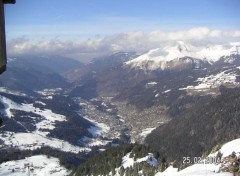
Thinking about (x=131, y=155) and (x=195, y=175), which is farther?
(x=131, y=155)

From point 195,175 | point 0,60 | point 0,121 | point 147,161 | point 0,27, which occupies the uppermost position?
point 0,27

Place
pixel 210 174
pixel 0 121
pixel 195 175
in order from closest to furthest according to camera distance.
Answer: pixel 0 121
pixel 210 174
pixel 195 175

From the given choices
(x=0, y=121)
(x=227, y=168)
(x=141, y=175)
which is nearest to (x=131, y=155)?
(x=141, y=175)

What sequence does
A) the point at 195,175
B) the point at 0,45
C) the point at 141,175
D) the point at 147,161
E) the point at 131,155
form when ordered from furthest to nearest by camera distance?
the point at 131,155, the point at 147,161, the point at 141,175, the point at 195,175, the point at 0,45

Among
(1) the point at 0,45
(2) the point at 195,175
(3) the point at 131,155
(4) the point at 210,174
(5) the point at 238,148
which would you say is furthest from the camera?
(3) the point at 131,155

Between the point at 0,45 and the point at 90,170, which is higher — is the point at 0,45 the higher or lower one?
the higher one

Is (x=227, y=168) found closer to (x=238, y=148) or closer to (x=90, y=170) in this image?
(x=238, y=148)

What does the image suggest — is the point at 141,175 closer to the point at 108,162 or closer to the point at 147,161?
the point at 147,161

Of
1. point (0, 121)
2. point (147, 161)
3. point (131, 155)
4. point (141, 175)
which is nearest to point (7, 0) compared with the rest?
point (0, 121)

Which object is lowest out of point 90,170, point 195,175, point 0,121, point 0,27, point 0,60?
point 90,170
